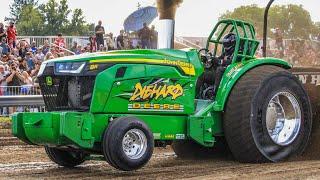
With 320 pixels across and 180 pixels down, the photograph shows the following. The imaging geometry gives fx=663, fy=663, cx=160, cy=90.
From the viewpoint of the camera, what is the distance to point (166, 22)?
11.5m

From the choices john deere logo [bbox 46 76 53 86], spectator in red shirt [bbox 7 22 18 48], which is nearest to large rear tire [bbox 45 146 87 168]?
john deere logo [bbox 46 76 53 86]

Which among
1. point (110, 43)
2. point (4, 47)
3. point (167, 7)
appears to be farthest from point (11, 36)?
point (167, 7)

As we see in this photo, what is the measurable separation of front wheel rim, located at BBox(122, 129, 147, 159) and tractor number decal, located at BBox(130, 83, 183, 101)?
0.43 meters

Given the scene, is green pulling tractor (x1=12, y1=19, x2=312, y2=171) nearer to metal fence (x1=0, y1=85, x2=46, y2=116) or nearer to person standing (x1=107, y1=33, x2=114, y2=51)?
metal fence (x1=0, y1=85, x2=46, y2=116)

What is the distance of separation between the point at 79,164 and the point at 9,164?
2.76 ft

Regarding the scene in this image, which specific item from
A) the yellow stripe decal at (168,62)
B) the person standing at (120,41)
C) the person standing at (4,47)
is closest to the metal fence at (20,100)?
the person standing at (4,47)

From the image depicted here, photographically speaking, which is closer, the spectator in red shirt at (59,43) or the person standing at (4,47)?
the person standing at (4,47)

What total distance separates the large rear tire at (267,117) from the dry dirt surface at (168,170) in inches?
8.6

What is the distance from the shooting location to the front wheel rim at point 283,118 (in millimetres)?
7887

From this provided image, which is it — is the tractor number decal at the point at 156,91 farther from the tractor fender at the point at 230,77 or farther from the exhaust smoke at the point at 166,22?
the exhaust smoke at the point at 166,22

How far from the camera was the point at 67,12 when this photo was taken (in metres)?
56.0

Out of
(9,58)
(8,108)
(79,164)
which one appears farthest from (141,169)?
(9,58)

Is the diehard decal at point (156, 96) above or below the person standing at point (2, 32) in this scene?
below

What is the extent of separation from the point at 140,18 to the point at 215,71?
12.2 metres
